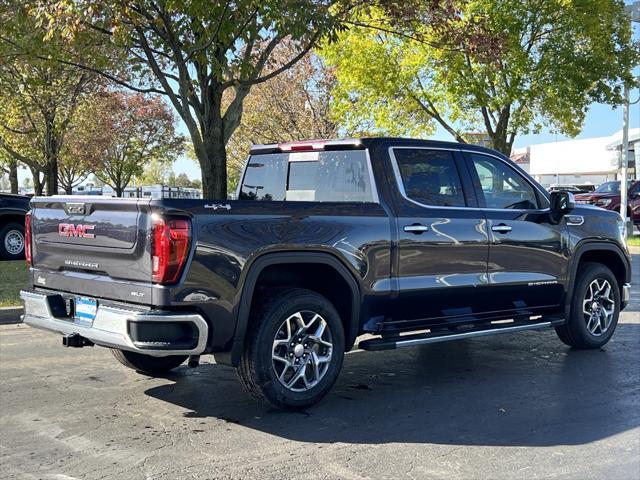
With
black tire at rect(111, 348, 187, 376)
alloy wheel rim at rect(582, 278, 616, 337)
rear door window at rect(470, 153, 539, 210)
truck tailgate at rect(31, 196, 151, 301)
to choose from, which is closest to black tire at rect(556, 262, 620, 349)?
alloy wheel rim at rect(582, 278, 616, 337)

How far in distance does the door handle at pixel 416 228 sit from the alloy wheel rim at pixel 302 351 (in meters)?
1.01

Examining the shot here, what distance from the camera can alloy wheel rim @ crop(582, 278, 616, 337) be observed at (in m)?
7.34

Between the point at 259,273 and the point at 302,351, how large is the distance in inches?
26.9

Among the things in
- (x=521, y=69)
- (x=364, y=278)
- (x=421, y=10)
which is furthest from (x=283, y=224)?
(x=521, y=69)

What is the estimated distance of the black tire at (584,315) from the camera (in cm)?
721

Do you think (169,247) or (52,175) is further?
(52,175)

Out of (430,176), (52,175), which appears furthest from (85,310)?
(52,175)

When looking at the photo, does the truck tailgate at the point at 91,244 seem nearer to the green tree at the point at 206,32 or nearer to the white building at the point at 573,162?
the green tree at the point at 206,32

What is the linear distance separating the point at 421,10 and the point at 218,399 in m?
9.16

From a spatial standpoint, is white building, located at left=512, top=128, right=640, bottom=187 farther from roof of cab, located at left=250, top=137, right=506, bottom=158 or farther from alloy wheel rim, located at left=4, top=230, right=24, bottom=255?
roof of cab, located at left=250, top=137, right=506, bottom=158

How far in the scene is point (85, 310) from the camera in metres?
5.05

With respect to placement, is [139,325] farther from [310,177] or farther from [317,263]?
[310,177]

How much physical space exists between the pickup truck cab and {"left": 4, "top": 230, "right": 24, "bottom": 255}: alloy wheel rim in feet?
29.8

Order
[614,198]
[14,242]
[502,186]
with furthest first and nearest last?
[614,198], [14,242], [502,186]
